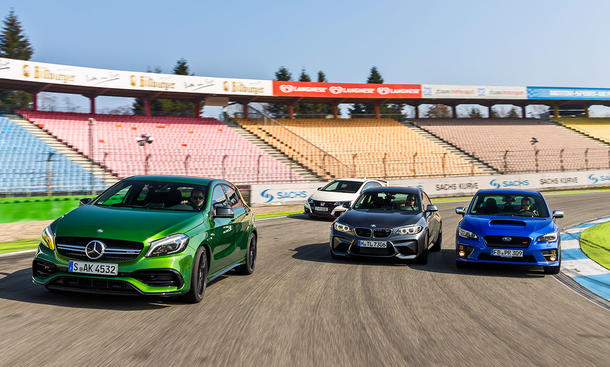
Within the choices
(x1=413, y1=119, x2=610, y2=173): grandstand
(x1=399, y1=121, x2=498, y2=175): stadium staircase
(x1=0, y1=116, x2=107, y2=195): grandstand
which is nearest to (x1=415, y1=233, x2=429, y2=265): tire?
(x1=0, y1=116, x2=107, y2=195): grandstand

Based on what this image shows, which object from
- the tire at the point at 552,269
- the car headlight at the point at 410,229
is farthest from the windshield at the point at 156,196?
the tire at the point at 552,269

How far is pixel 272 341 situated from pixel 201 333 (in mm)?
709

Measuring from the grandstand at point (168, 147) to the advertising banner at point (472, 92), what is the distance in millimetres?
20942

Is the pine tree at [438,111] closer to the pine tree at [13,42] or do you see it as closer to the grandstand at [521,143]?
the grandstand at [521,143]

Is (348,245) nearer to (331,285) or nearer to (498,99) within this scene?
(331,285)

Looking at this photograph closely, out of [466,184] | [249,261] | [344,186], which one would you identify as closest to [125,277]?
[249,261]

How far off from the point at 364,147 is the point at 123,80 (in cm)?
1780

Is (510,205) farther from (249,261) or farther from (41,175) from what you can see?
(41,175)

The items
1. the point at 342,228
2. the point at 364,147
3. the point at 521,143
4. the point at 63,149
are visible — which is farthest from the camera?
the point at 521,143

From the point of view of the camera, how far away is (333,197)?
62.3 feet

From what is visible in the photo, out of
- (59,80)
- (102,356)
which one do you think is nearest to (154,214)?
(102,356)

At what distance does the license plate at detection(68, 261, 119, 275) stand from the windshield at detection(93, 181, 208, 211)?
135 cm

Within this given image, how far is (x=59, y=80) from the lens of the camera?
3322 centimetres

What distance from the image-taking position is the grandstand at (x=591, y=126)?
180 feet
